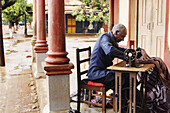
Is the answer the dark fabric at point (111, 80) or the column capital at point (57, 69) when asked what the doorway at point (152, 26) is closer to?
the dark fabric at point (111, 80)

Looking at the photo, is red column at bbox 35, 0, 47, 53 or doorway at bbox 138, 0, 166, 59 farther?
red column at bbox 35, 0, 47, 53

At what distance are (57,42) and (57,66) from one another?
0.40m

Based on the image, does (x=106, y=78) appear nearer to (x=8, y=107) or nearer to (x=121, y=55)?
(x=121, y=55)

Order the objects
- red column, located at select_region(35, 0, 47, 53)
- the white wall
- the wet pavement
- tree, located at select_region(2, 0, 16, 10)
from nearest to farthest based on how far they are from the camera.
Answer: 1. the wet pavement
2. red column, located at select_region(35, 0, 47, 53)
3. the white wall
4. tree, located at select_region(2, 0, 16, 10)

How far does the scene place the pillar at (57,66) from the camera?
381 cm

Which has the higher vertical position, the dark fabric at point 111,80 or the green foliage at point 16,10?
the green foliage at point 16,10

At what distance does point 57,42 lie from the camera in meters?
3.88

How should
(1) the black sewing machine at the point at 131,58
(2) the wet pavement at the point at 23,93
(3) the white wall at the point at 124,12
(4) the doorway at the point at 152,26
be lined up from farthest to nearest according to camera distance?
(3) the white wall at the point at 124,12 → (4) the doorway at the point at 152,26 → (2) the wet pavement at the point at 23,93 → (1) the black sewing machine at the point at 131,58

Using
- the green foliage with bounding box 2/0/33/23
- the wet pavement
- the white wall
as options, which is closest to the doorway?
the white wall

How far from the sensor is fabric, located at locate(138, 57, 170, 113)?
3926mm

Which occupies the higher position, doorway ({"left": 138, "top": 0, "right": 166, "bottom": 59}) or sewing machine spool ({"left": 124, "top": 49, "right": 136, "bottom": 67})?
doorway ({"left": 138, "top": 0, "right": 166, "bottom": 59})

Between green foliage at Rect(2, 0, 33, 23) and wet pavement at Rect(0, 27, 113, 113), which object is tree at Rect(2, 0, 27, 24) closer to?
green foliage at Rect(2, 0, 33, 23)

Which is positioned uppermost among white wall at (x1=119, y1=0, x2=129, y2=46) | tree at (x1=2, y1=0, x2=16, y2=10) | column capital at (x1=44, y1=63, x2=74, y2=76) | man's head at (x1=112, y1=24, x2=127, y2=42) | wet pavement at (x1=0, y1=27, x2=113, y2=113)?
tree at (x1=2, y1=0, x2=16, y2=10)

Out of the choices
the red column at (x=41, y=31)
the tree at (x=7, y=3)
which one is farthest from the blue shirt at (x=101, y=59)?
the tree at (x=7, y=3)
